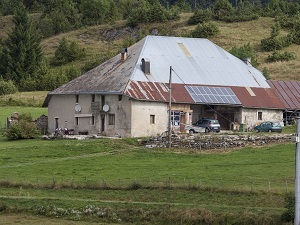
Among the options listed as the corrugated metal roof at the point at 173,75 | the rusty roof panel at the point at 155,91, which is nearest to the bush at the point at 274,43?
the corrugated metal roof at the point at 173,75

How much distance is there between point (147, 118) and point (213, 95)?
7.28m

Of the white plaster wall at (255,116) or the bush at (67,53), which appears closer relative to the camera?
the white plaster wall at (255,116)

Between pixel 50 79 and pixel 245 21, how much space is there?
43.1 meters

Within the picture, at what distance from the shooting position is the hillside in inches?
5129

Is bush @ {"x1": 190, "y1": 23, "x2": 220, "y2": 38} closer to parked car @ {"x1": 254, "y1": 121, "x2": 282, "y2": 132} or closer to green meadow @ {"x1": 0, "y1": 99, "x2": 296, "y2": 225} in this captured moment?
parked car @ {"x1": 254, "y1": 121, "x2": 282, "y2": 132}

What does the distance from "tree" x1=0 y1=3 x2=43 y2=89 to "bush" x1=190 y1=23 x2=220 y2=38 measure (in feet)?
73.6

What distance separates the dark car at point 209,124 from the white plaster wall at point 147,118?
3134 mm

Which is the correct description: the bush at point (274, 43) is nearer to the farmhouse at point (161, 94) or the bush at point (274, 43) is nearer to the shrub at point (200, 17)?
the shrub at point (200, 17)

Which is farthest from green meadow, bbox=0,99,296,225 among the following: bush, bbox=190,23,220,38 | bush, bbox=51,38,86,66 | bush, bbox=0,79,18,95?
bush, bbox=51,38,86,66

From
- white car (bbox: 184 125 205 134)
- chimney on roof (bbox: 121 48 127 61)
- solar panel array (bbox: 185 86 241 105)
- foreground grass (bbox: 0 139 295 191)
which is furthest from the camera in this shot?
chimney on roof (bbox: 121 48 127 61)

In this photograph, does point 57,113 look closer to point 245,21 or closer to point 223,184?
point 223,184

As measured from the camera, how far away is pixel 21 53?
128 meters

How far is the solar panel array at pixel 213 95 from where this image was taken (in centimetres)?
7925

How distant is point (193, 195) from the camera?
1913 inches
